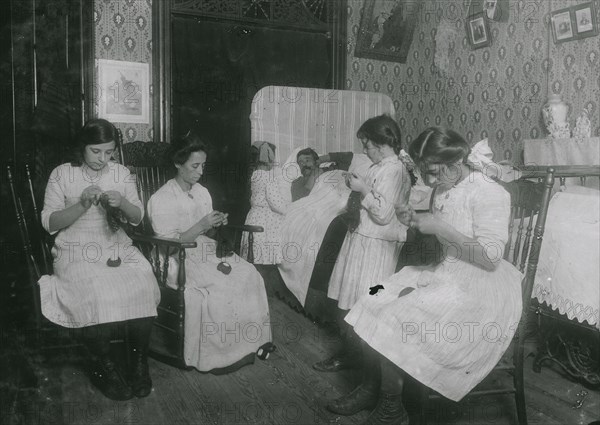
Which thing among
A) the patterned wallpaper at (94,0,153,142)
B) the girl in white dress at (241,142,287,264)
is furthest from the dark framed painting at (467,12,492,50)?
the patterned wallpaper at (94,0,153,142)

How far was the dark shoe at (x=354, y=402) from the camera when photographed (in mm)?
2504

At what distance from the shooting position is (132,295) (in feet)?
9.11

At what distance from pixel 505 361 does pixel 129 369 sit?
182cm

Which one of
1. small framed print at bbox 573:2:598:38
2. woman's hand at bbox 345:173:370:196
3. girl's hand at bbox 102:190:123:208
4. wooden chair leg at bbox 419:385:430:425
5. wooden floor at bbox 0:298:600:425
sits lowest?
wooden floor at bbox 0:298:600:425

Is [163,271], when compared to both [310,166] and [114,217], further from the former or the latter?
[310,166]

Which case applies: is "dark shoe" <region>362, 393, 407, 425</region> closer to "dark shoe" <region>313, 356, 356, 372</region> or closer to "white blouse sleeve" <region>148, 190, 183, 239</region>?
"dark shoe" <region>313, 356, 356, 372</region>

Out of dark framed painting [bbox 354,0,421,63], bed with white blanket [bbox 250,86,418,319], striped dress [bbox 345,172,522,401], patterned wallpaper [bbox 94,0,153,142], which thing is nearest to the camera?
striped dress [bbox 345,172,522,401]

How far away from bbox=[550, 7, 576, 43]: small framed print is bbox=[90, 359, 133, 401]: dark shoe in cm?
382

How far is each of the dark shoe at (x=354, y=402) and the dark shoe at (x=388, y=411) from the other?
0.24m

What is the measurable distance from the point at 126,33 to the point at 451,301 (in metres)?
3.93

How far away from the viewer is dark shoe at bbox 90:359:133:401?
265cm

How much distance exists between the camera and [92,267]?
2.82 meters

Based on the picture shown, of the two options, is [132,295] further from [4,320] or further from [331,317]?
[331,317]

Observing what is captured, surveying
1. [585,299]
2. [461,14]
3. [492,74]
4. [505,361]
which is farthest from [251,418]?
[461,14]
